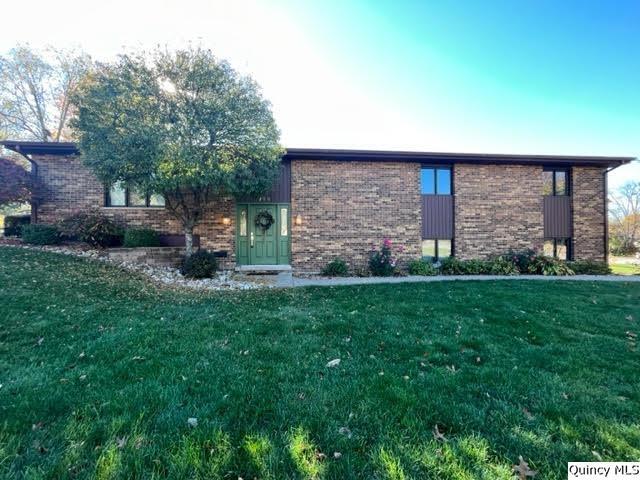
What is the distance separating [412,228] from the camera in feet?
35.9

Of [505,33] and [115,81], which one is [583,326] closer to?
[115,81]

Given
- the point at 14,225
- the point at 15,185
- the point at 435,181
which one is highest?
the point at 435,181

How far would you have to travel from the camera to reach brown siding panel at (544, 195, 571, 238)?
11.6 meters

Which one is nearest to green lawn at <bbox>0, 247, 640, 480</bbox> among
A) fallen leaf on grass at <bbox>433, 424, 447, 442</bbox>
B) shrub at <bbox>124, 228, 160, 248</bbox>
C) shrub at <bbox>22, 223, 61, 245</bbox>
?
fallen leaf on grass at <bbox>433, 424, 447, 442</bbox>

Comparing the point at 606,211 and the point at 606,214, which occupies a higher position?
the point at 606,211

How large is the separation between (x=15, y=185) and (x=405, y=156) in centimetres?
1333

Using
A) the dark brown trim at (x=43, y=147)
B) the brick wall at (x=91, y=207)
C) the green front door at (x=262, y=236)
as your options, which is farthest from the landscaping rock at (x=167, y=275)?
the dark brown trim at (x=43, y=147)

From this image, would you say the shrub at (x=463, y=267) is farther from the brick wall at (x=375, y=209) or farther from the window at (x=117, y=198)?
the window at (x=117, y=198)

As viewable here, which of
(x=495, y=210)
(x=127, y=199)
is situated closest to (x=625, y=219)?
(x=495, y=210)

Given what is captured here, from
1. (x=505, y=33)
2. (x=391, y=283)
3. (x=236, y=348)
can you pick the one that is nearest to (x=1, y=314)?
(x=236, y=348)

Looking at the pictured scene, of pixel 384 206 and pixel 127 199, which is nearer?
pixel 127 199

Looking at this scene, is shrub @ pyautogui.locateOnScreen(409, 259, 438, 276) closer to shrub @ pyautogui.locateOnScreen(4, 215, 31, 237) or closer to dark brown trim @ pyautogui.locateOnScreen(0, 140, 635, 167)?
dark brown trim @ pyautogui.locateOnScreen(0, 140, 635, 167)

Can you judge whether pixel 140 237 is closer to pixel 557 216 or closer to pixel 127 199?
pixel 127 199

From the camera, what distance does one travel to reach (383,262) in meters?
10.3
